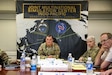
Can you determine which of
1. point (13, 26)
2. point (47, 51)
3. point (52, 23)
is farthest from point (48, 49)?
point (13, 26)

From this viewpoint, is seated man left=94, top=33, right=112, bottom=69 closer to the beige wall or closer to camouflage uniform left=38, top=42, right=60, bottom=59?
camouflage uniform left=38, top=42, right=60, bottom=59

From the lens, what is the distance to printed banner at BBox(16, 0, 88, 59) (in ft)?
17.6

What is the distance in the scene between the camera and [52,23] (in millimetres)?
5434

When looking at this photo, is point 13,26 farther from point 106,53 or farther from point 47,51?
point 106,53

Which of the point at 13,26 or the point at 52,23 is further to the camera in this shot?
the point at 13,26

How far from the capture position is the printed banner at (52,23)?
536cm

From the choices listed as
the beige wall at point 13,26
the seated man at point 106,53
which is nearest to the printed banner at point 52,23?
the beige wall at point 13,26

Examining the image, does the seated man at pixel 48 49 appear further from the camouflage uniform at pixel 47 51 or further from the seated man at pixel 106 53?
the seated man at pixel 106 53

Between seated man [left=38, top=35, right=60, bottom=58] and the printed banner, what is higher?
the printed banner

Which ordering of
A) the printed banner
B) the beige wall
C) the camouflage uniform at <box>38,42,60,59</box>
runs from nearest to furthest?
the camouflage uniform at <box>38,42,60,59</box> → the printed banner → the beige wall

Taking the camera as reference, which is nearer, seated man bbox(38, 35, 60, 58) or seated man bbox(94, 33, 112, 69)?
seated man bbox(94, 33, 112, 69)

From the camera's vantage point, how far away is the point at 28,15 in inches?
212

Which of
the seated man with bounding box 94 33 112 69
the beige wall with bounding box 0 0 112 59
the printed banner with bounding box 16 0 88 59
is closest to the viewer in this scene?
the seated man with bounding box 94 33 112 69

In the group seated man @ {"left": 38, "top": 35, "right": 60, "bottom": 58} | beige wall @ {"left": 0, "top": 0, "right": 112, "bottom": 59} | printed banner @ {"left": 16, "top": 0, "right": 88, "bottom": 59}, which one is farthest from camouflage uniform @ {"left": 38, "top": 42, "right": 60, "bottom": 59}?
beige wall @ {"left": 0, "top": 0, "right": 112, "bottom": 59}
